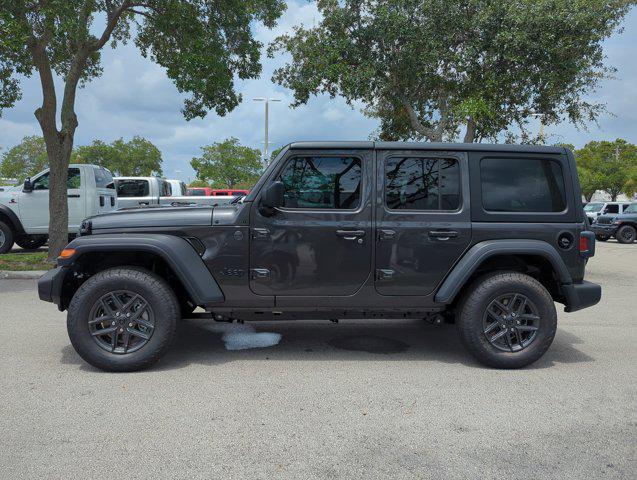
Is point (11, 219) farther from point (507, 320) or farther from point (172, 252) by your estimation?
point (507, 320)

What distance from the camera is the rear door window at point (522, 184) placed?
4227 mm

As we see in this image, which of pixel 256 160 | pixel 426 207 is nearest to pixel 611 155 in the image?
pixel 256 160

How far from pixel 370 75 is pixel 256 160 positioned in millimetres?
44480

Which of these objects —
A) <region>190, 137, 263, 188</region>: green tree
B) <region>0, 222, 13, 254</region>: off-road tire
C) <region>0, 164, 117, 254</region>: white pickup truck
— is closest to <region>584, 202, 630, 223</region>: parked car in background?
<region>0, 164, 117, 254</region>: white pickup truck

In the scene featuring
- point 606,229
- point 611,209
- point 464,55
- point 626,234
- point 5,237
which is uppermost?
point 464,55

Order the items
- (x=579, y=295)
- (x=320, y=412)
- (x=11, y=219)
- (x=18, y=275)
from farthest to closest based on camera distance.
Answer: (x=11, y=219) → (x=18, y=275) → (x=579, y=295) → (x=320, y=412)

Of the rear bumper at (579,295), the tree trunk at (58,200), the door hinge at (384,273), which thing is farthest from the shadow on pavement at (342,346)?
the tree trunk at (58,200)

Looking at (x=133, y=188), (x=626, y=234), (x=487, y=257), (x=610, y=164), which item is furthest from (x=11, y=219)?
(x=610, y=164)

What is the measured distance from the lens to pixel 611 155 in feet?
169

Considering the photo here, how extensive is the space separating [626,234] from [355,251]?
20.2 metres

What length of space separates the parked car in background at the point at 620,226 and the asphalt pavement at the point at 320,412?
17469 mm

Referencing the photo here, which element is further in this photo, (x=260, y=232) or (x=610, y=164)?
(x=610, y=164)

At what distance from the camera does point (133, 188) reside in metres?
15.1

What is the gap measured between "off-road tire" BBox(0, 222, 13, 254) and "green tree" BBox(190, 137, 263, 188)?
41536 millimetres
